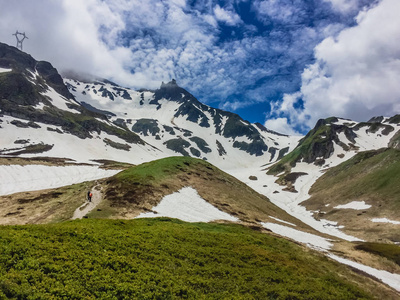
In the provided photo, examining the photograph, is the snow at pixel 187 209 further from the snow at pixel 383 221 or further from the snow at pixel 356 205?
the snow at pixel 356 205

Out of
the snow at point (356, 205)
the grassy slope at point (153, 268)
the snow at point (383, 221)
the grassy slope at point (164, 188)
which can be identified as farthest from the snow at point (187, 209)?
the snow at point (356, 205)

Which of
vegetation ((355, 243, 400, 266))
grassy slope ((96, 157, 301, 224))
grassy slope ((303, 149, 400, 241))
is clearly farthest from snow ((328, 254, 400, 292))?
grassy slope ((303, 149, 400, 241))

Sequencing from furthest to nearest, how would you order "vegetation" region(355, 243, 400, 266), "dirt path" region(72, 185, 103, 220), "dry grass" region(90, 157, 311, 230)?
"dry grass" region(90, 157, 311, 230)
"dirt path" region(72, 185, 103, 220)
"vegetation" region(355, 243, 400, 266)

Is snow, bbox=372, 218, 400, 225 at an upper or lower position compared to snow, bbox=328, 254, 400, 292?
upper

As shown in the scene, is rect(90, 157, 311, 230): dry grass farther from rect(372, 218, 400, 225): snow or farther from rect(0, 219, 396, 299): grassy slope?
rect(372, 218, 400, 225): snow

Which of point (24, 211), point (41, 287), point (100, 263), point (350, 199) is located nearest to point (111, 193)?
point (24, 211)

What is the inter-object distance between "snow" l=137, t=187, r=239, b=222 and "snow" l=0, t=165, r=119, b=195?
175ft

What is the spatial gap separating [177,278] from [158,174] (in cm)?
4933

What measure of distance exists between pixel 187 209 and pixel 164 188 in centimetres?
1034

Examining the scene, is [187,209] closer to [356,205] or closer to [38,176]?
[356,205]

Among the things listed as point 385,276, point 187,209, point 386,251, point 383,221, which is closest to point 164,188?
point 187,209

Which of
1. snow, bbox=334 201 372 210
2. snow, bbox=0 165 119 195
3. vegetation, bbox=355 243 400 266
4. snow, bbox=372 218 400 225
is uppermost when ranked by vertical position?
snow, bbox=334 201 372 210

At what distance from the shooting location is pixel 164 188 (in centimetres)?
5775

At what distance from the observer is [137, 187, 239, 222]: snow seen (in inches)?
1762
